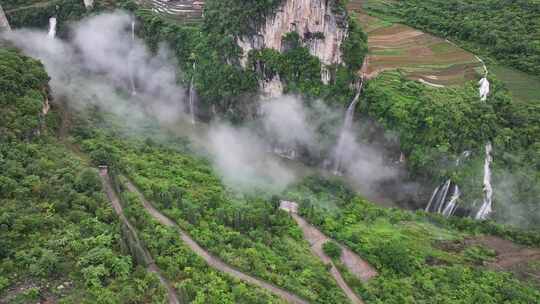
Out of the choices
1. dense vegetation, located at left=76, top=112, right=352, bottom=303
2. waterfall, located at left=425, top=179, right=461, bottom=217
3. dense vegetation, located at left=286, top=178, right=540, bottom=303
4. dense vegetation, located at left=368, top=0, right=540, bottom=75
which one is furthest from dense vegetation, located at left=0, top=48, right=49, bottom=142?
dense vegetation, located at left=368, top=0, right=540, bottom=75

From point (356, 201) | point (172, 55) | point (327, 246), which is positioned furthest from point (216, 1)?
point (327, 246)

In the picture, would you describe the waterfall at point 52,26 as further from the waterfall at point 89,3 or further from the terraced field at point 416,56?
the terraced field at point 416,56

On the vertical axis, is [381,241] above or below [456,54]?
below

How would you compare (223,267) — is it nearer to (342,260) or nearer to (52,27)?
(342,260)

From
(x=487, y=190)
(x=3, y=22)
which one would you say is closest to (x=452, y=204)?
(x=487, y=190)

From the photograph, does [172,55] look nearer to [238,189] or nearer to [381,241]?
[238,189]

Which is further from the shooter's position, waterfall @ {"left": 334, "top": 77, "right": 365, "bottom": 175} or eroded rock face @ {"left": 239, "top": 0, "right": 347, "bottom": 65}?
waterfall @ {"left": 334, "top": 77, "right": 365, "bottom": 175}

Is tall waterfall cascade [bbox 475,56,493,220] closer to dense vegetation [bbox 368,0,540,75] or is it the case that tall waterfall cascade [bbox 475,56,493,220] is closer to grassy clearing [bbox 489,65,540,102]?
grassy clearing [bbox 489,65,540,102]
